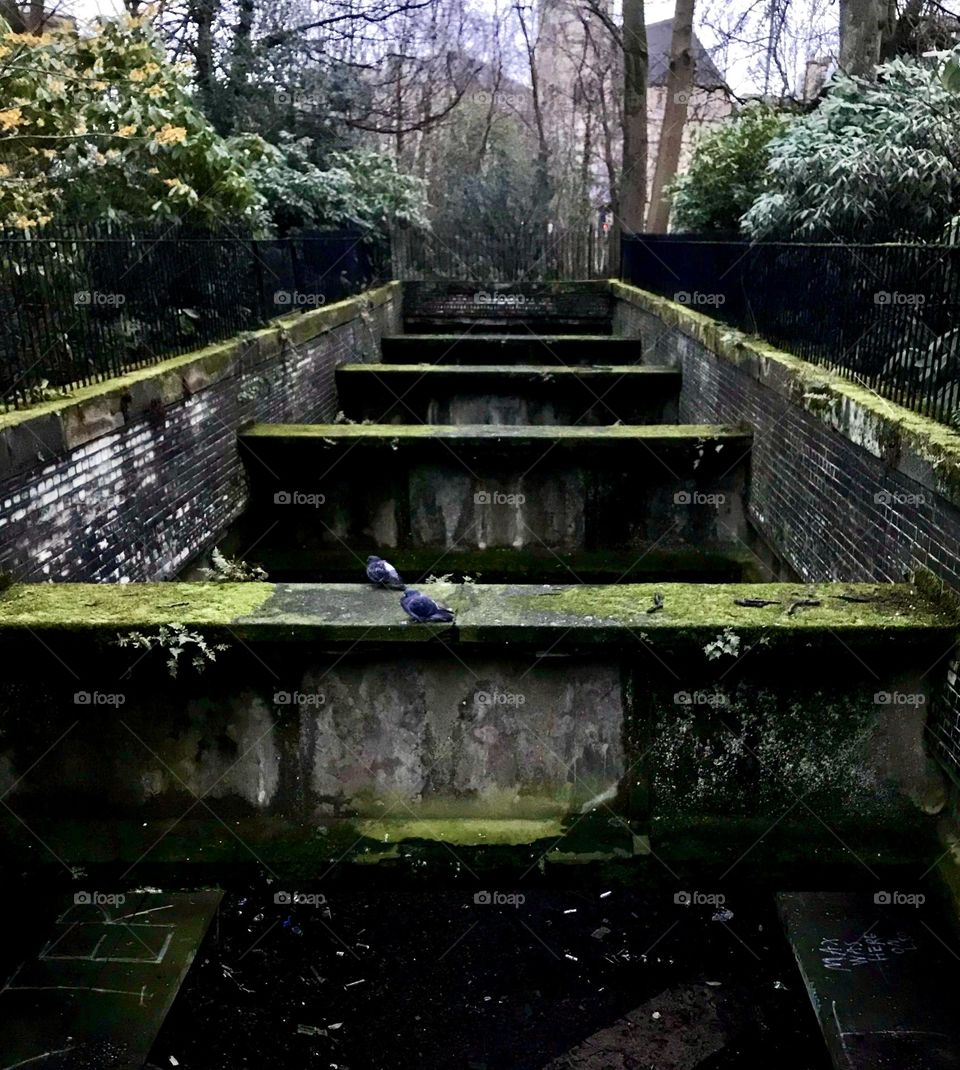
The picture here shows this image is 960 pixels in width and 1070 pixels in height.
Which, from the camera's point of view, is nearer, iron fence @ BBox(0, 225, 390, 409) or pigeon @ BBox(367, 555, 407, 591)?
pigeon @ BBox(367, 555, 407, 591)

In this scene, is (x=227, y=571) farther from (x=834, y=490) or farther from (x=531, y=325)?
(x=531, y=325)

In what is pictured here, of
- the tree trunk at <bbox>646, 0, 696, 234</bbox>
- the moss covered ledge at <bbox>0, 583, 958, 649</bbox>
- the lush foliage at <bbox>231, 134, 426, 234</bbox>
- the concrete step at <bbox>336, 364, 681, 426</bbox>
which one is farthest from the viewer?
the tree trunk at <bbox>646, 0, 696, 234</bbox>

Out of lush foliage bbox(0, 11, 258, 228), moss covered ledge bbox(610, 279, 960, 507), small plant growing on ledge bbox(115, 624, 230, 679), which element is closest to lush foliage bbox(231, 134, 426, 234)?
lush foliage bbox(0, 11, 258, 228)

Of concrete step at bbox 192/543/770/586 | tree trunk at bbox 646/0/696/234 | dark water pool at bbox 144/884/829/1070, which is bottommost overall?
dark water pool at bbox 144/884/829/1070

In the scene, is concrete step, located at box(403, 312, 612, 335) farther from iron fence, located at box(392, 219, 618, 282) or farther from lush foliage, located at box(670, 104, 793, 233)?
lush foliage, located at box(670, 104, 793, 233)

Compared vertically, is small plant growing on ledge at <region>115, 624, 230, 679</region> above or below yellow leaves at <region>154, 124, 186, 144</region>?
below

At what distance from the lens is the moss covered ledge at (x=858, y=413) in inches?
172

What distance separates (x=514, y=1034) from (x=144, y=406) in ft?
15.1

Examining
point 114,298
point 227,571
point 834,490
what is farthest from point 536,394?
point 834,490

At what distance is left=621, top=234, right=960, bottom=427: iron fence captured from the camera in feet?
16.8

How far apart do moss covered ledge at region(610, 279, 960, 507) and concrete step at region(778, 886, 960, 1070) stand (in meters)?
1.89

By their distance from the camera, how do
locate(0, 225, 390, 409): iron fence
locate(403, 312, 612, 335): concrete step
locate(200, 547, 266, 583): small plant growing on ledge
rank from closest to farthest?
locate(0, 225, 390, 409): iron fence
locate(200, 547, 266, 583): small plant growing on ledge
locate(403, 312, 612, 335): concrete step

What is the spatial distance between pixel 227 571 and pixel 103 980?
157 inches

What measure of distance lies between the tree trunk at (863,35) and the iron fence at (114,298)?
27.2 ft
